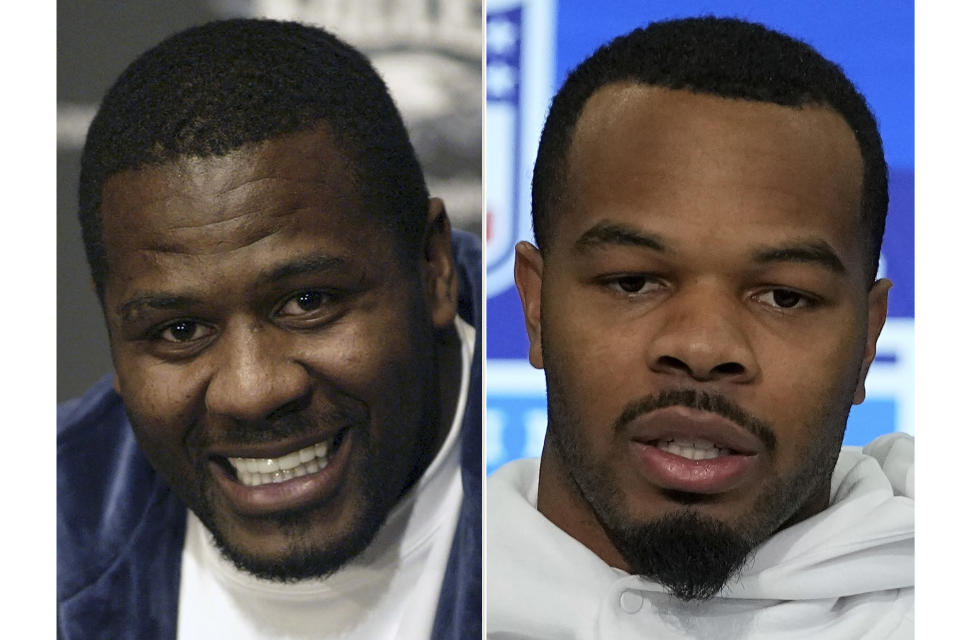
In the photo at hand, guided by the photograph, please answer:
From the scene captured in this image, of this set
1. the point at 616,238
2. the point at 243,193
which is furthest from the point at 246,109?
the point at 616,238

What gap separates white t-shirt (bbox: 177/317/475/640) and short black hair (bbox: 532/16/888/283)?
1.11 ft

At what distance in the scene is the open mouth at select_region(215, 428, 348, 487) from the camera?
6.01 feet

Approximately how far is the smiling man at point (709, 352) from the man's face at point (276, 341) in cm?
24

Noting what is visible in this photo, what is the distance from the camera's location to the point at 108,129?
185 cm

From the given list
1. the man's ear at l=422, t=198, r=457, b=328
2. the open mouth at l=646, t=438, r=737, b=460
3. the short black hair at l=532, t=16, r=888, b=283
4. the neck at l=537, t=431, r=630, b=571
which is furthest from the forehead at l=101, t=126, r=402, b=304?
the open mouth at l=646, t=438, r=737, b=460

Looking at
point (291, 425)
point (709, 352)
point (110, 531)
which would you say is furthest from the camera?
point (110, 531)

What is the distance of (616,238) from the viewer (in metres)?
1.75

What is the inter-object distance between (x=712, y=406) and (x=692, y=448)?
83mm

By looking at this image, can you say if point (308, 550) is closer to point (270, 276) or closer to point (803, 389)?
point (270, 276)

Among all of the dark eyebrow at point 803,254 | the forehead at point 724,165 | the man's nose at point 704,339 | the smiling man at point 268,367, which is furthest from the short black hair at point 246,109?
the dark eyebrow at point 803,254

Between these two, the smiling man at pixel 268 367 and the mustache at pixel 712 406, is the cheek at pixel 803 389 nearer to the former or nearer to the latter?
the mustache at pixel 712 406
